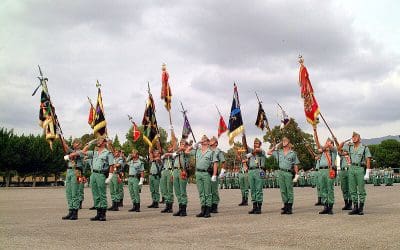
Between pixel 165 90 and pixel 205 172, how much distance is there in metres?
4.27

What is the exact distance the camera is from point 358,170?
13.3m

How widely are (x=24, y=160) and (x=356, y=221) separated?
2069 inches

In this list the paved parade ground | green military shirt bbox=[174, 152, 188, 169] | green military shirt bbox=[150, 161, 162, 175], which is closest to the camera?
the paved parade ground

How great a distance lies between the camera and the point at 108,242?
8.30 meters

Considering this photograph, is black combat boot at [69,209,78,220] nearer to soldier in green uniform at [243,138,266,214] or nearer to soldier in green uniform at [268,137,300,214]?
soldier in green uniform at [243,138,266,214]

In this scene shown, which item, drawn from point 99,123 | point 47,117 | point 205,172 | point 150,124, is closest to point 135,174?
point 150,124

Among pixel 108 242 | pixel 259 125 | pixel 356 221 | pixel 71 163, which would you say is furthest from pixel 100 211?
pixel 259 125

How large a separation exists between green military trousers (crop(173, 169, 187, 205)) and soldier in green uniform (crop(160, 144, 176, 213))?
633 mm

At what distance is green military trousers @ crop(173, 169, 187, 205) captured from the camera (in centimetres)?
1382

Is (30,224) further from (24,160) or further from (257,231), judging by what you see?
(24,160)

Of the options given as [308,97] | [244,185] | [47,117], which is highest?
[308,97]

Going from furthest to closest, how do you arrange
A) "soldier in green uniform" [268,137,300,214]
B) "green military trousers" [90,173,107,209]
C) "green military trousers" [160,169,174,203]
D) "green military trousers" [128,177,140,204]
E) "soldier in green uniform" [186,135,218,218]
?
"green military trousers" [128,177,140,204]
"green military trousers" [160,169,174,203]
"soldier in green uniform" [268,137,300,214]
"soldier in green uniform" [186,135,218,218]
"green military trousers" [90,173,107,209]

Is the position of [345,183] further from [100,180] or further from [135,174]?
[100,180]

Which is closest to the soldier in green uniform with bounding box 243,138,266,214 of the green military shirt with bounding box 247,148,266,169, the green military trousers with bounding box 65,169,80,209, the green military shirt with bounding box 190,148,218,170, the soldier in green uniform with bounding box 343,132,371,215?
the green military shirt with bounding box 247,148,266,169
